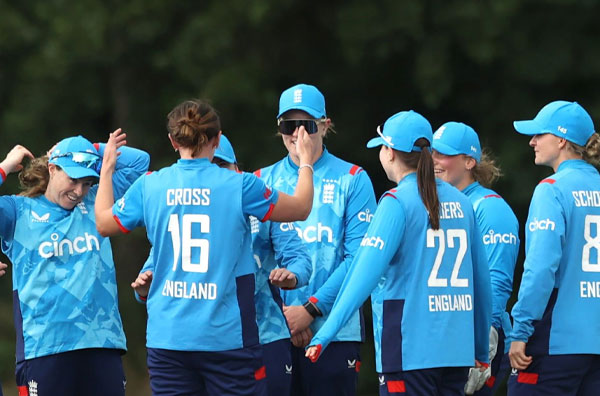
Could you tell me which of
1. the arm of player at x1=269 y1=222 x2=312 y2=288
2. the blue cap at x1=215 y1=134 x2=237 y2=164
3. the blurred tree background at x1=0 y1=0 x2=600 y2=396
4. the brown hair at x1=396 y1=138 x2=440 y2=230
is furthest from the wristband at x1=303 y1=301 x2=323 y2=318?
the blurred tree background at x1=0 y1=0 x2=600 y2=396

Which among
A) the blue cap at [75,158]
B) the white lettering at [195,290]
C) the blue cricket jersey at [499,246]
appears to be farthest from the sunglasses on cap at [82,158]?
the blue cricket jersey at [499,246]

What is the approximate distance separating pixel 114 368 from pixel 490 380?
1.96m

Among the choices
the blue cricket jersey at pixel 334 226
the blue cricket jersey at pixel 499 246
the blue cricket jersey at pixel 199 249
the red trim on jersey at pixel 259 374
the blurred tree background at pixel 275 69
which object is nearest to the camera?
the blue cricket jersey at pixel 199 249

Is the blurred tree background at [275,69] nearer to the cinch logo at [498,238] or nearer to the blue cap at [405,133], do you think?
the cinch logo at [498,238]

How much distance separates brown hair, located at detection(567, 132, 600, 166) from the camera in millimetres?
5152

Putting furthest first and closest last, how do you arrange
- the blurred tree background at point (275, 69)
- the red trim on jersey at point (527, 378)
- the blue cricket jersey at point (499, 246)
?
1. the blurred tree background at point (275, 69)
2. the blue cricket jersey at point (499, 246)
3. the red trim on jersey at point (527, 378)

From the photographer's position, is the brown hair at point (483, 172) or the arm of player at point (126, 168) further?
the brown hair at point (483, 172)

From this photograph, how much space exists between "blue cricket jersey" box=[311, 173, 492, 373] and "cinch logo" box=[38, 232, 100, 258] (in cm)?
138

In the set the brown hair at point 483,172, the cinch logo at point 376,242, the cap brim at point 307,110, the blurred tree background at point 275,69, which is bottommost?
the cinch logo at point 376,242

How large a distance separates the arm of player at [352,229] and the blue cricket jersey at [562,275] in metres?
0.88

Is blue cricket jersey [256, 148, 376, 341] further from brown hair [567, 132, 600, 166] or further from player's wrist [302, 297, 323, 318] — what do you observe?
brown hair [567, 132, 600, 166]

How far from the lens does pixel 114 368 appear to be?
532cm

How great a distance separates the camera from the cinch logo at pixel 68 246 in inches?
204

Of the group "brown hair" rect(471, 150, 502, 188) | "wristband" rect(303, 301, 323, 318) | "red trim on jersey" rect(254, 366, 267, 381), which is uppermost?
"brown hair" rect(471, 150, 502, 188)
